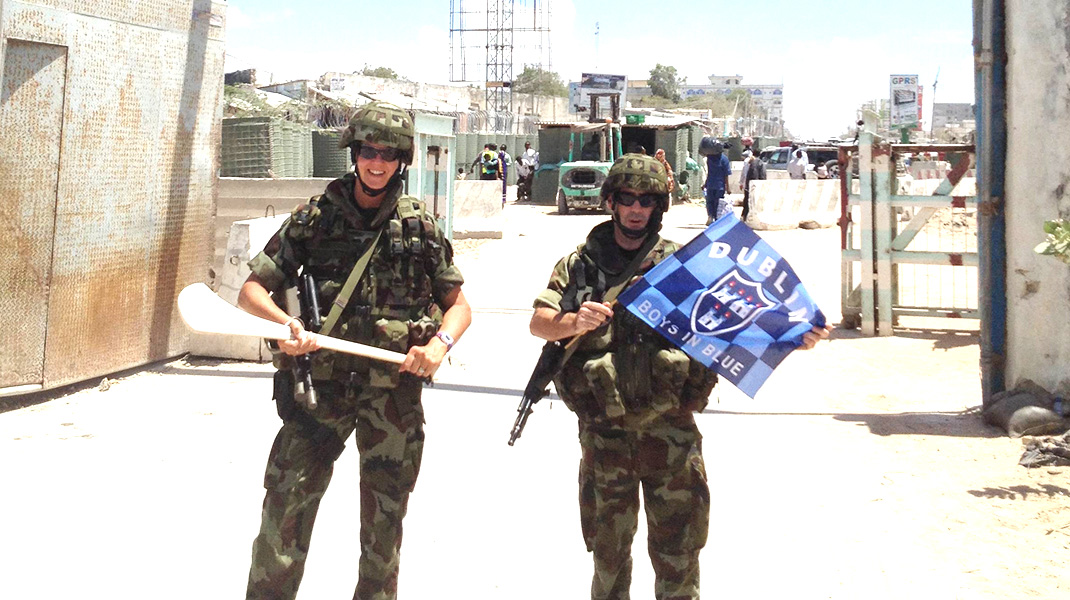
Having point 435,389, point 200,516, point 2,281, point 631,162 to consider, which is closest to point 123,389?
point 2,281

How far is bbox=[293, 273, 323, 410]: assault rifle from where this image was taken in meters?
3.35

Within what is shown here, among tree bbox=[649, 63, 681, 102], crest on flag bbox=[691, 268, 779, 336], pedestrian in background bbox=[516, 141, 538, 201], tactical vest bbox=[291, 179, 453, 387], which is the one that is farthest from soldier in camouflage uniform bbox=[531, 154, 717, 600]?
tree bbox=[649, 63, 681, 102]

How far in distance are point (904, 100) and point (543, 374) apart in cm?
2078

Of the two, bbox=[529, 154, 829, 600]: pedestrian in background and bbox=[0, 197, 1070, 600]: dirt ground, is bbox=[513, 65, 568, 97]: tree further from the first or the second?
bbox=[529, 154, 829, 600]: pedestrian in background

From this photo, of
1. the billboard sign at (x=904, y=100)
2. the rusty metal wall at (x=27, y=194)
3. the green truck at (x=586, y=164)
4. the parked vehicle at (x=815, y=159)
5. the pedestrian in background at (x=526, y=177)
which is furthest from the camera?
the parked vehicle at (x=815, y=159)

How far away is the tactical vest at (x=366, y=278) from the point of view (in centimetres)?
350

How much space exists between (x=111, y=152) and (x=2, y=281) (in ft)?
3.93

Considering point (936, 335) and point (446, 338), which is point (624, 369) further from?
point (936, 335)

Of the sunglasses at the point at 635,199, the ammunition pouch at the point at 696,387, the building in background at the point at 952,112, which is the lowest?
the ammunition pouch at the point at 696,387

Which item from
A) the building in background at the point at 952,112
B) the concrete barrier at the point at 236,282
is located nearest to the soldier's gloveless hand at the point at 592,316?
the concrete barrier at the point at 236,282

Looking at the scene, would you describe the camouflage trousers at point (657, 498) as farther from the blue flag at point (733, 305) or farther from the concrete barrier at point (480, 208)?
the concrete barrier at point (480, 208)

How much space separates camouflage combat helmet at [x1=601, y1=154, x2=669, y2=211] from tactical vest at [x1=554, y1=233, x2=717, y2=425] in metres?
0.19

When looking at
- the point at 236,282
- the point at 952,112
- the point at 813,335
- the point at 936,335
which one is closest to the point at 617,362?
the point at 813,335

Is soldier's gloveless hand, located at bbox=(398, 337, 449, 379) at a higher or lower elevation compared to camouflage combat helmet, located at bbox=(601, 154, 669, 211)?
lower
